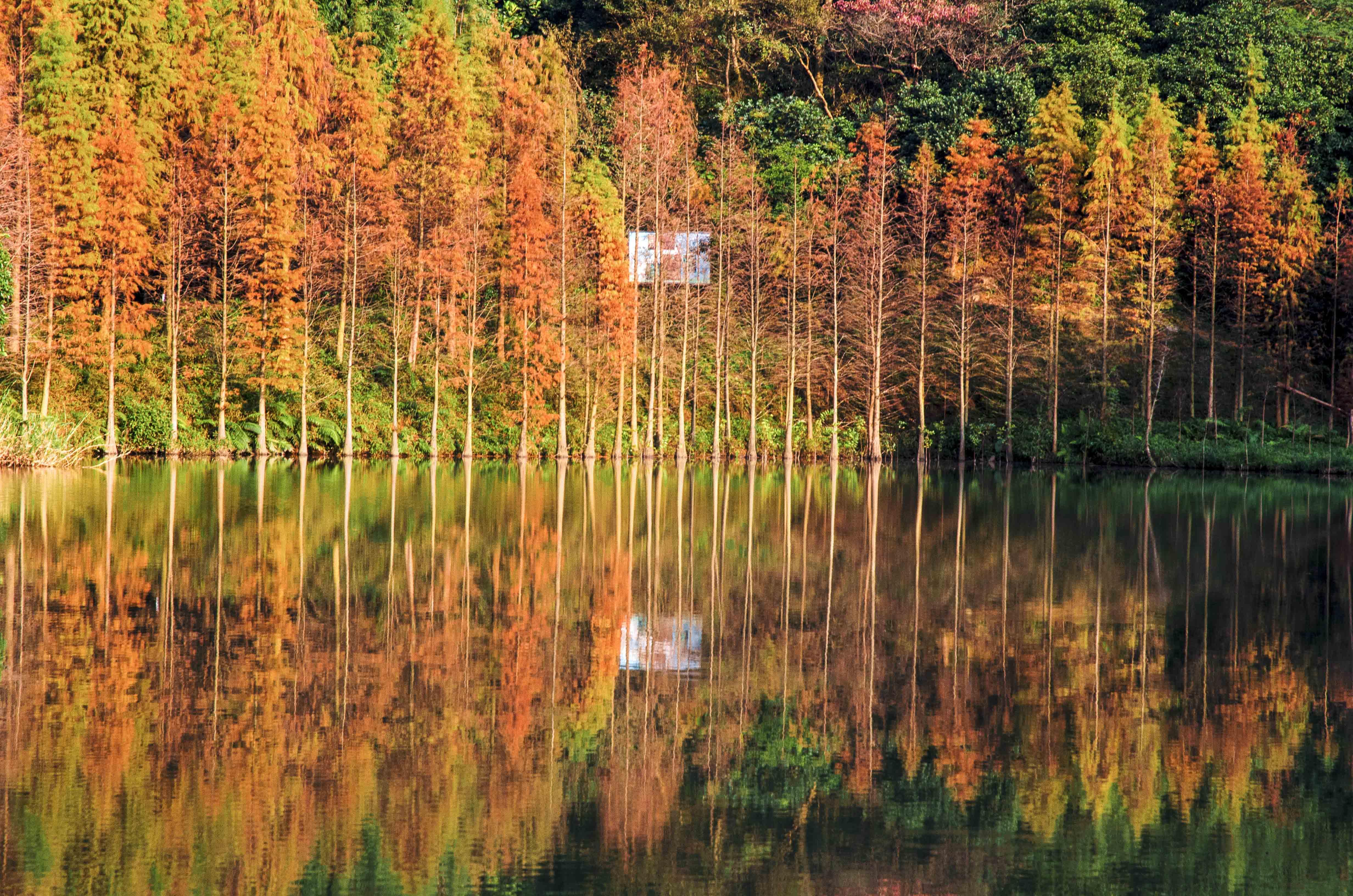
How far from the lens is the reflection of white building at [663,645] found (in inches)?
365

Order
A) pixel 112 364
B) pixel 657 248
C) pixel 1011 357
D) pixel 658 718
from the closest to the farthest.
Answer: pixel 658 718 → pixel 112 364 → pixel 657 248 → pixel 1011 357

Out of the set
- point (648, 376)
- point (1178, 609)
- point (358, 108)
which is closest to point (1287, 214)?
point (648, 376)

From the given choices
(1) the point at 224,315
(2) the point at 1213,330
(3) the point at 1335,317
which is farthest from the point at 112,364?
(3) the point at 1335,317

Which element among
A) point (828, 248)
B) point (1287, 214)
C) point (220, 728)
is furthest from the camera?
point (828, 248)

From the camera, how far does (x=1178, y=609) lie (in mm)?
12367

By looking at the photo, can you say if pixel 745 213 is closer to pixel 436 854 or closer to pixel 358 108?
pixel 358 108

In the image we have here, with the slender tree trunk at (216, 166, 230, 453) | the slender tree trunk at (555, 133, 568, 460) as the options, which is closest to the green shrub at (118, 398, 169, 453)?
the slender tree trunk at (216, 166, 230, 453)

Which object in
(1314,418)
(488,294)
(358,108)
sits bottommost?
(1314,418)

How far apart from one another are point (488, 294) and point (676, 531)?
91.8ft

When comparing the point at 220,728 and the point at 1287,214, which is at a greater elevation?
the point at 1287,214

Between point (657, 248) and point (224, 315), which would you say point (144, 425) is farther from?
point (657, 248)

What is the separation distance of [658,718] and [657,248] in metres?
35.1

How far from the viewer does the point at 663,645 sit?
10000mm

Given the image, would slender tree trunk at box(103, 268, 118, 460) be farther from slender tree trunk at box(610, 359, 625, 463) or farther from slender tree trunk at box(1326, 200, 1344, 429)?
slender tree trunk at box(1326, 200, 1344, 429)
